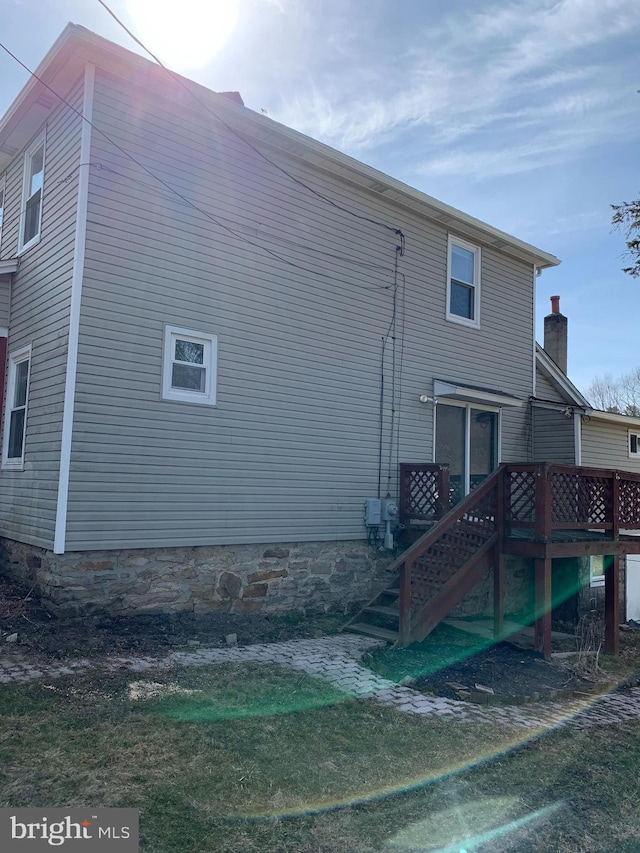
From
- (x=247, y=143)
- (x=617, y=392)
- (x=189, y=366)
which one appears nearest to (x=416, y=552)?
(x=189, y=366)

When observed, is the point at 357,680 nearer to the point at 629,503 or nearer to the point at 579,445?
the point at 629,503

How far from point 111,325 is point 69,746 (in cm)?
434

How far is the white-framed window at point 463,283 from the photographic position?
10920mm

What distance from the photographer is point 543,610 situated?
745cm

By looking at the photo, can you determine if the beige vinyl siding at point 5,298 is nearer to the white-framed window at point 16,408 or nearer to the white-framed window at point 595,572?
the white-framed window at point 16,408

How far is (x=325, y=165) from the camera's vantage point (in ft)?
29.7

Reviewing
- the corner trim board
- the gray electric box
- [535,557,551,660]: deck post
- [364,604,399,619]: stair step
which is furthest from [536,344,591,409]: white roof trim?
the corner trim board

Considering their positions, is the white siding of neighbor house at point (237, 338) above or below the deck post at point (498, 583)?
above

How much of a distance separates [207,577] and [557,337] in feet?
38.6

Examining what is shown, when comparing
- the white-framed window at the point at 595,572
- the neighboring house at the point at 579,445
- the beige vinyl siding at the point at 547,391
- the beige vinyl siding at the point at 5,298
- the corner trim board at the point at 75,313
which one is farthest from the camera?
the beige vinyl siding at the point at 547,391

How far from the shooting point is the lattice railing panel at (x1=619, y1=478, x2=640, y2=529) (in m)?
8.91

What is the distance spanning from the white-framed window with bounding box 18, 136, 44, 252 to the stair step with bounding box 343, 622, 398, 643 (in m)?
6.10

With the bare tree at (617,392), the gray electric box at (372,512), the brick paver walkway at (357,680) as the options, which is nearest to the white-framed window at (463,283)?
the gray electric box at (372,512)

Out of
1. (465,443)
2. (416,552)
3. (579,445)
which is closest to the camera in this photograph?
(416,552)
